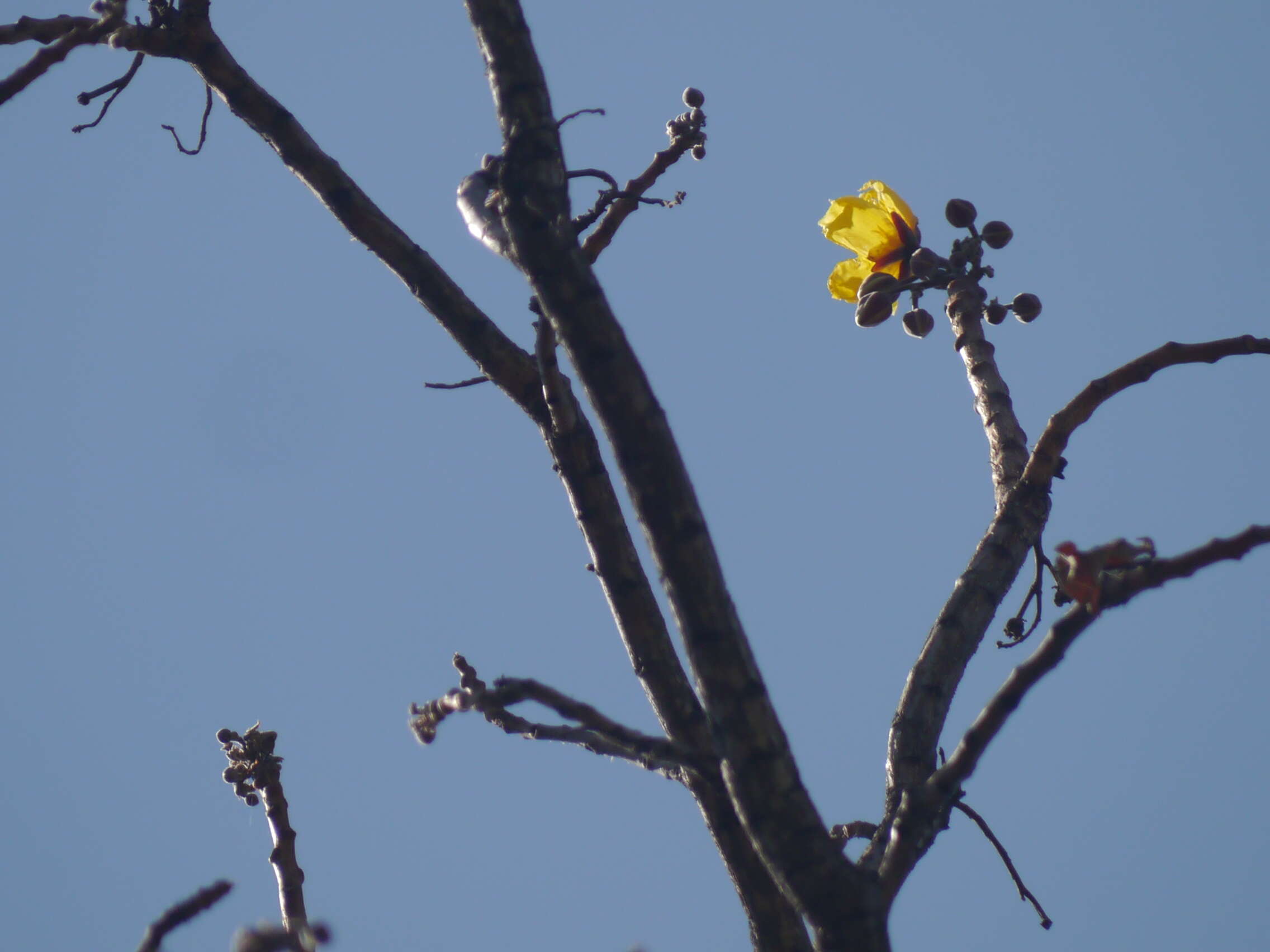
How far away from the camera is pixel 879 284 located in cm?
354

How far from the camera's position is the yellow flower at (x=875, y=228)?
4008 mm

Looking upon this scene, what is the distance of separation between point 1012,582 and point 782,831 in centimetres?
116

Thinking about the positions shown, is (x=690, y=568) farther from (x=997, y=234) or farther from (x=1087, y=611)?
(x=997, y=234)

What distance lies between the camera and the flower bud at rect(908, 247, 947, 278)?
3285 millimetres

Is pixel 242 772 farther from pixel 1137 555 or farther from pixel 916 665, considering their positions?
pixel 1137 555

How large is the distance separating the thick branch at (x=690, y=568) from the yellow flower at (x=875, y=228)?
99.4 inches

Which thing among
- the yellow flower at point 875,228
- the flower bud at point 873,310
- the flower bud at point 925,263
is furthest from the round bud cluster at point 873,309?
the yellow flower at point 875,228

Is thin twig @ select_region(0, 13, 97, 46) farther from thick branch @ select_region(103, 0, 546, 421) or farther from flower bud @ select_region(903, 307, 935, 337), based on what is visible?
flower bud @ select_region(903, 307, 935, 337)

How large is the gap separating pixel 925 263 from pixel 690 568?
1933mm

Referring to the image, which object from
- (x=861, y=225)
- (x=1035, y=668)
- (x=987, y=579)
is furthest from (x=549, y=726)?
(x=861, y=225)

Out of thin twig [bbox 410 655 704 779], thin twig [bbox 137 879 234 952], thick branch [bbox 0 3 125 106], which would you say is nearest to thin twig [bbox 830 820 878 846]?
thin twig [bbox 410 655 704 779]

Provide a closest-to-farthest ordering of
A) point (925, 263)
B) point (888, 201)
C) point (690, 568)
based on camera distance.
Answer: point (690, 568) → point (925, 263) → point (888, 201)

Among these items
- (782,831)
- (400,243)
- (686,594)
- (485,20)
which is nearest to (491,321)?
(400,243)

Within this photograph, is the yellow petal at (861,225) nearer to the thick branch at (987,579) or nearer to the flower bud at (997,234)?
the flower bud at (997,234)
